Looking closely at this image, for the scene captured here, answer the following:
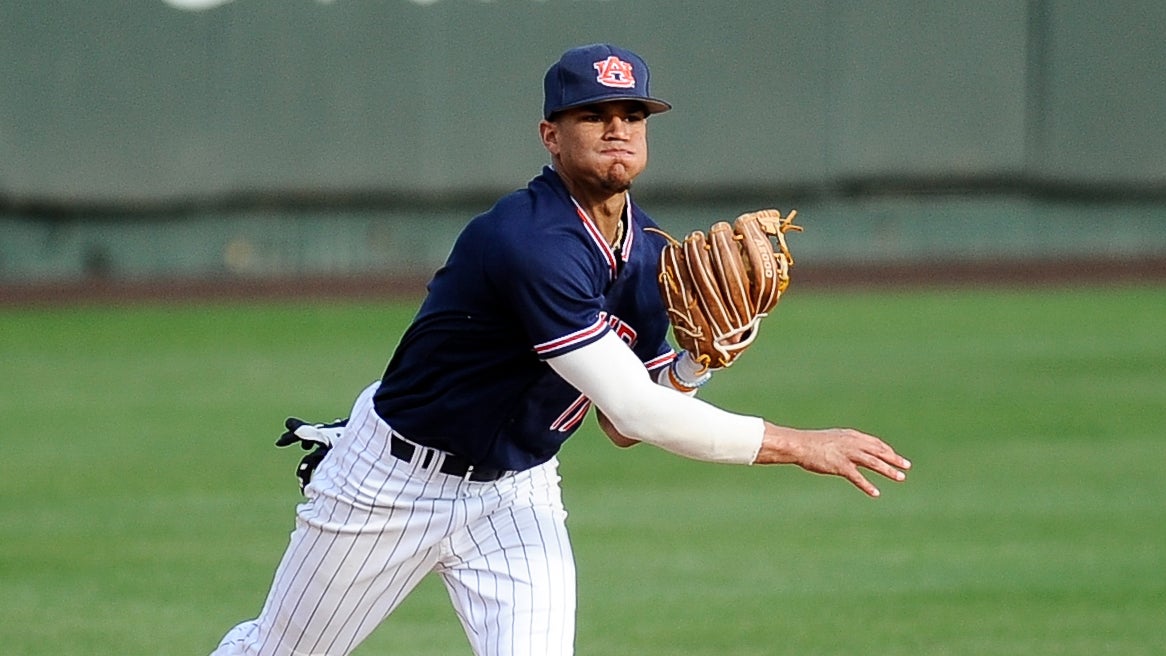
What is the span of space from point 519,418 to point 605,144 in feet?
2.33

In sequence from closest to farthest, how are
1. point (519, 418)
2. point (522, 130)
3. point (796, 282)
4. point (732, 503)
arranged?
point (519, 418) < point (732, 503) < point (522, 130) < point (796, 282)

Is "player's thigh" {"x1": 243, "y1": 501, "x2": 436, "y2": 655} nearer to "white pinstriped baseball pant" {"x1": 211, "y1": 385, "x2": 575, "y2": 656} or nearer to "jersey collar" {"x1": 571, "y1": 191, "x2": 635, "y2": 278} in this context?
"white pinstriped baseball pant" {"x1": 211, "y1": 385, "x2": 575, "y2": 656}

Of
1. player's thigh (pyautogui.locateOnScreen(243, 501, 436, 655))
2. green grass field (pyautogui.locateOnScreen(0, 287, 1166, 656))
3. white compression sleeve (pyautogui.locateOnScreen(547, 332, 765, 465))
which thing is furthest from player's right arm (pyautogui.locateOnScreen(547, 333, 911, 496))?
green grass field (pyautogui.locateOnScreen(0, 287, 1166, 656))

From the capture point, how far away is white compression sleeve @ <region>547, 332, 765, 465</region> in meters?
4.33

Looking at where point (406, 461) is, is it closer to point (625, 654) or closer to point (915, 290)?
point (625, 654)

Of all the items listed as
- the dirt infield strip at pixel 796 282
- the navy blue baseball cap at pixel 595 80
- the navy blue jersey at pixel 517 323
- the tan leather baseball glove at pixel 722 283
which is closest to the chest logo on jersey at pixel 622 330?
the navy blue jersey at pixel 517 323

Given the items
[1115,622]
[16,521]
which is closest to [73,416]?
[16,521]

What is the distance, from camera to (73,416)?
1253 cm

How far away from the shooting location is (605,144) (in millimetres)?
4465

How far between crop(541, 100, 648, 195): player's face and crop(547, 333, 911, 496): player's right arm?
0.38 meters

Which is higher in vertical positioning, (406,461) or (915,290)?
(406,461)

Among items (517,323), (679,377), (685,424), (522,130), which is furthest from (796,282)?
(685,424)

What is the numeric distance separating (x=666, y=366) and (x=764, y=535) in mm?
3929

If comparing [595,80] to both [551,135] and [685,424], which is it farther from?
[685,424]
